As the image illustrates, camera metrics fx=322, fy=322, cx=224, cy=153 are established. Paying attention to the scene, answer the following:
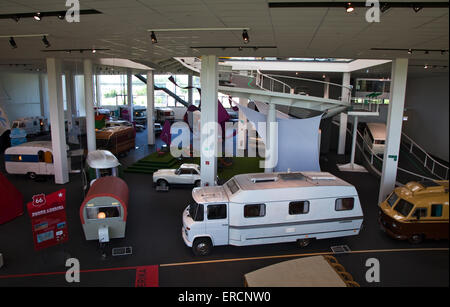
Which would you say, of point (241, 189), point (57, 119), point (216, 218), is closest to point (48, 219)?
point (216, 218)

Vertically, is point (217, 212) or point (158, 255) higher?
point (217, 212)

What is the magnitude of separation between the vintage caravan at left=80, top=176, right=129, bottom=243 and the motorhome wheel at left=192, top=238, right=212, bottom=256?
245 centimetres

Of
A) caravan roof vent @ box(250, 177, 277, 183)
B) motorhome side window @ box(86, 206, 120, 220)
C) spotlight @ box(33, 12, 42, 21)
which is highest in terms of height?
spotlight @ box(33, 12, 42, 21)

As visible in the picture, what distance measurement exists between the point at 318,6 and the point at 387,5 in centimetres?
125

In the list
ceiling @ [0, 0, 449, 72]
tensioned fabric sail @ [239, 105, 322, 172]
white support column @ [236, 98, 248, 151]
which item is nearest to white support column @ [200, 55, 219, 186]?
ceiling @ [0, 0, 449, 72]

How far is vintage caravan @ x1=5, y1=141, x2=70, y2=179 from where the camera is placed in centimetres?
1695

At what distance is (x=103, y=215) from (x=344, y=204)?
24.5ft

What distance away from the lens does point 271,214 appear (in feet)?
31.3

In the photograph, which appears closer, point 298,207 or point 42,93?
point 298,207

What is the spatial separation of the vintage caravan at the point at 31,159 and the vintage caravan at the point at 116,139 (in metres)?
4.30

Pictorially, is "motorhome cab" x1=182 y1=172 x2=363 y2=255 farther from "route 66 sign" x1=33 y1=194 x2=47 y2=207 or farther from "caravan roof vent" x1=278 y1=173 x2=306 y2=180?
"route 66 sign" x1=33 y1=194 x2=47 y2=207

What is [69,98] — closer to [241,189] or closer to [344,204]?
[241,189]

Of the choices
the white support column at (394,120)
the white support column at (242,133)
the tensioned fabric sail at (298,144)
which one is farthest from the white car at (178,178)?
the white support column at (242,133)
